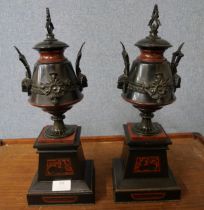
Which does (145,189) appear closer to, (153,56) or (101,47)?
(153,56)

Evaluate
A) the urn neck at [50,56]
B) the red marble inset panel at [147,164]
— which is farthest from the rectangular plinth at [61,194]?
the urn neck at [50,56]

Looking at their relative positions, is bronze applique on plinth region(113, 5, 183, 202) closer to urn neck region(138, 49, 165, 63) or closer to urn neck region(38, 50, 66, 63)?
urn neck region(138, 49, 165, 63)

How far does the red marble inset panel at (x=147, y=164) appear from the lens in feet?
3.55

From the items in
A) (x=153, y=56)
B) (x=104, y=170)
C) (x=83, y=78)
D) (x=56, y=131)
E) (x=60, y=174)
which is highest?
(x=153, y=56)

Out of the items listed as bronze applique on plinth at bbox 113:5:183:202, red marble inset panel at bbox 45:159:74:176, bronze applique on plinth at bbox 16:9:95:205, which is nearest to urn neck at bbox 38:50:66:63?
bronze applique on plinth at bbox 16:9:95:205

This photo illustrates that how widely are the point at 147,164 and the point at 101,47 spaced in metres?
0.76

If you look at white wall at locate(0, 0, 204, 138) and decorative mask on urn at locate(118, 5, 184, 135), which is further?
white wall at locate(0, 0, 204, 138)

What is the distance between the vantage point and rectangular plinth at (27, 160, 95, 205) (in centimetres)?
108

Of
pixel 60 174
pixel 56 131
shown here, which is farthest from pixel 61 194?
pixel 56 131

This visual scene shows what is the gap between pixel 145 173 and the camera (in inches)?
43.8

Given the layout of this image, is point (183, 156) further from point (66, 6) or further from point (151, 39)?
point (66, 6)

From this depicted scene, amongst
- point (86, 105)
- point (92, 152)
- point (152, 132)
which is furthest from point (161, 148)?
point (86, 105)

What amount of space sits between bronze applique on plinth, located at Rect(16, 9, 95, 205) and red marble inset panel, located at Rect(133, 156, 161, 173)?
0.24 metres

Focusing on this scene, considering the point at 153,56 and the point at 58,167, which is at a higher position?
the point at 153,56
